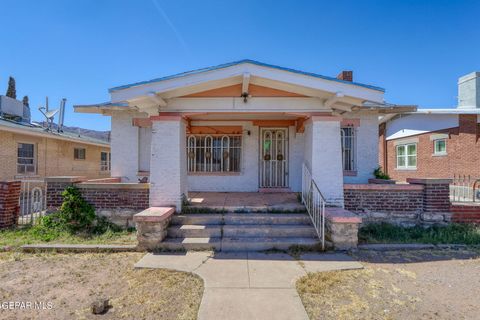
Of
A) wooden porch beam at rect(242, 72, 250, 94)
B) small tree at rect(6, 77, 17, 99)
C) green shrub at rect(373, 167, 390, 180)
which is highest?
small tree at rect(6, 77, 17, 99)

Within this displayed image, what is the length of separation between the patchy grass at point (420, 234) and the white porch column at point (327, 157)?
0.90m

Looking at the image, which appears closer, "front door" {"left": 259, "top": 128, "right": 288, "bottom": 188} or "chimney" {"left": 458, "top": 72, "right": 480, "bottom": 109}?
"front door" {"left": 259, "top": 128, "right": 288, "bottom": 188}

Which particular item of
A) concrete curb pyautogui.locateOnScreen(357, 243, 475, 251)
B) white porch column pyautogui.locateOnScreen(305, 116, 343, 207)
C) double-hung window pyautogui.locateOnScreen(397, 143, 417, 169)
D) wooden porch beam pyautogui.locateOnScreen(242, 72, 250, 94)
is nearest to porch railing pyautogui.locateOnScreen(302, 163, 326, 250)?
white porch column pyautogui.locateOnScreen(305, 116, 343, 207)

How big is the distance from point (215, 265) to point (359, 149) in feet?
21.9

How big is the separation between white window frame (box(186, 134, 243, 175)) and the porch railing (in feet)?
10.0

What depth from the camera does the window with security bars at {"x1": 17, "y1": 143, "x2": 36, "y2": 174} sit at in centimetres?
1179

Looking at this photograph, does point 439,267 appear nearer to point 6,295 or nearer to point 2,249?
point 6,295

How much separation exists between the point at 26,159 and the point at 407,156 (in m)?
19.8

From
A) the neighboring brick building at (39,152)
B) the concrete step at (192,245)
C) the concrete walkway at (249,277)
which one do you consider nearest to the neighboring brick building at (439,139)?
the concrete walkway at (249,277)

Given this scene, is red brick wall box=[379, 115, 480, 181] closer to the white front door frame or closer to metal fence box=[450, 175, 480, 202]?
metal fence box=[450, 175, 480, 202]

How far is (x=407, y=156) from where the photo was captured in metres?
15.4

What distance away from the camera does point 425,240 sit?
5.47m

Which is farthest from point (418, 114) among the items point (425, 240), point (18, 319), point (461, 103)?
point (18, 319)

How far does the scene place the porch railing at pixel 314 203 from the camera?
5.16m
